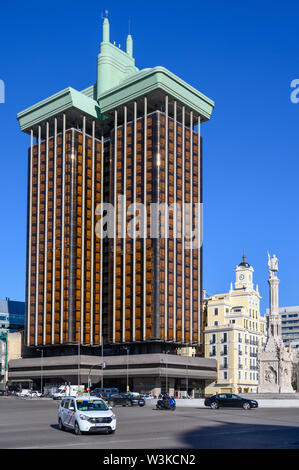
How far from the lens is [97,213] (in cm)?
13612

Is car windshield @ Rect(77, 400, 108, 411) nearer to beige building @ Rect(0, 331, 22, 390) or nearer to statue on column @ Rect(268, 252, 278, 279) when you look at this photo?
statue on column @ Rect(268, 252, 278, 279)

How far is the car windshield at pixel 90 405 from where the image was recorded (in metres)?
28.8

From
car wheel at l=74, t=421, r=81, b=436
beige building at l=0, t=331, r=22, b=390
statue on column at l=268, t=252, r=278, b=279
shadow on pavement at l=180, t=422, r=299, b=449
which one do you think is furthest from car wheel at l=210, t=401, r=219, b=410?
beige building at l=0, t=331, r=22, b=390

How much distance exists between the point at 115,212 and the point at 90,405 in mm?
102157

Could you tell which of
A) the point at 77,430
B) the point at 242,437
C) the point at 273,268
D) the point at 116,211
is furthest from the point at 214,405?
the point at 116,211

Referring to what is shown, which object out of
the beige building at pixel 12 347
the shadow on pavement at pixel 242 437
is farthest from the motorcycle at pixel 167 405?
the beige building at pixel 12 347

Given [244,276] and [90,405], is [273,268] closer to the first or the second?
[90,405]

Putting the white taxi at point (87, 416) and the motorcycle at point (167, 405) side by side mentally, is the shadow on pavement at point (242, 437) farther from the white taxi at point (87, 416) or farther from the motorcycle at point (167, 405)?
the motorcycle at point (167, 405)

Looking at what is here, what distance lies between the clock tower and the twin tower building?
26570 millimetres

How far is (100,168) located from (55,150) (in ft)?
35.6

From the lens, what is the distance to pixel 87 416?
2756cm

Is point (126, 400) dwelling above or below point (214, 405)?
below

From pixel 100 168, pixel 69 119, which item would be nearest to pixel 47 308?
pixel 100 168
